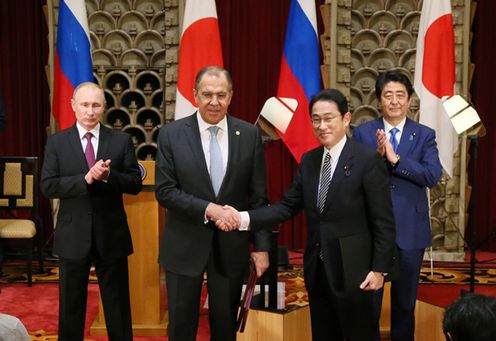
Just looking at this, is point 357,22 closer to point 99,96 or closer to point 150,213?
point 150,213

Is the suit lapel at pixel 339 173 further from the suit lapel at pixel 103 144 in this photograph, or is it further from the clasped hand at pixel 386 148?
the suit lapel at pixel 103 144

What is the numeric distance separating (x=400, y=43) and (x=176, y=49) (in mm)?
2095

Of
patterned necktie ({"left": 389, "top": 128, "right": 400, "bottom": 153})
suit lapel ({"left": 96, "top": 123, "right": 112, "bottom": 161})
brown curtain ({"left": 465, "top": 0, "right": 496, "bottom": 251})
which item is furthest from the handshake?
brown curtain ({"left": 465, "top": 0, "right": 496, "bottom": 251})

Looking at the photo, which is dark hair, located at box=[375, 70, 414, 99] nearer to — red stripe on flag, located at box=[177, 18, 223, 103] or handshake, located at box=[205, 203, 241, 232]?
handshake, located at box=[205, 203, 241, 232]

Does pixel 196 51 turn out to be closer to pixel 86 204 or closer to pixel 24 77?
pixel 86 204

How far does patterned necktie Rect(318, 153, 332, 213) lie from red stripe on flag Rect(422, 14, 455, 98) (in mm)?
2481

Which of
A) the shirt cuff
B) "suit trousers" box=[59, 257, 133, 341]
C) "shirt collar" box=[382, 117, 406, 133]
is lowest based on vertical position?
"suit trousers" box=[59, 257, 133, 341]

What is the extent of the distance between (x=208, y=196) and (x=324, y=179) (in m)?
0.47

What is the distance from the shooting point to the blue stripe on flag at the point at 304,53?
15.6ft

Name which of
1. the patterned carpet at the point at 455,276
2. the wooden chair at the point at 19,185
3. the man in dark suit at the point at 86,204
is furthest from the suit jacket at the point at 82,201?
the patterned carpet at the point at 455,276

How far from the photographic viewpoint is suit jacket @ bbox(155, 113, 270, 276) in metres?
2.57

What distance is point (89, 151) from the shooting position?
3055 millimetres

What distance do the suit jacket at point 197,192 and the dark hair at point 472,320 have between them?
125 centimetres

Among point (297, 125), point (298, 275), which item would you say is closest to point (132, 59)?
point (297, 125)
